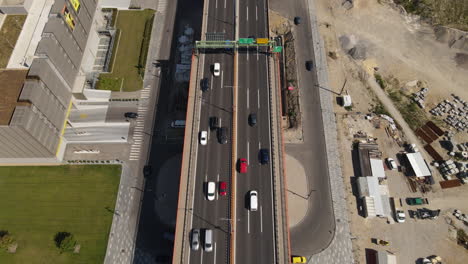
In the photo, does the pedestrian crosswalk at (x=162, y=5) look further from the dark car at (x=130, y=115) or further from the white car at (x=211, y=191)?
the white car at (x=211, y=191)

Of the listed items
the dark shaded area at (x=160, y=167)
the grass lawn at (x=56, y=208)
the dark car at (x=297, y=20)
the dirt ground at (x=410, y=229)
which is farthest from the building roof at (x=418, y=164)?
the grass lawn at (x=56, y=208)

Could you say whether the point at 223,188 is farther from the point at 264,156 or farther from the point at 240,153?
the point at 264,156

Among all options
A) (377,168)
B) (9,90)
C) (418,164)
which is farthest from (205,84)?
(418,164)

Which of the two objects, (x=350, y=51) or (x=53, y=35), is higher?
(x=350, y=51)

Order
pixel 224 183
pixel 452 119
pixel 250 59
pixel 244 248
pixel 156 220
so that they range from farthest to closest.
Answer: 1. pixel 452 119
2. pixel 250 59
3. pixel 156 220
4. pixel 224 183
5. pixel 244 248

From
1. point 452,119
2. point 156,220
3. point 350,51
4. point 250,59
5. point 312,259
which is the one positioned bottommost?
point 312,259

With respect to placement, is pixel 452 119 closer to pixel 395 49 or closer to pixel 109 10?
pixel 395 49

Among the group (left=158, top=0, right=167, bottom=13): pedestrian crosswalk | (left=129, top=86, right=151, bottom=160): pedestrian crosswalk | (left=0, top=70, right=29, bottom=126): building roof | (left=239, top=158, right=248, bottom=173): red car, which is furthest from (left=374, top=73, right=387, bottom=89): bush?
(left=0, top=70, right=29, bottom=126): building roof

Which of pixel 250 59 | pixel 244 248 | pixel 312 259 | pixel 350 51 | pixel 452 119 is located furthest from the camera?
pixel 350 51

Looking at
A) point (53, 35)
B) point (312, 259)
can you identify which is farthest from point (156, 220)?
point (53, 35)
